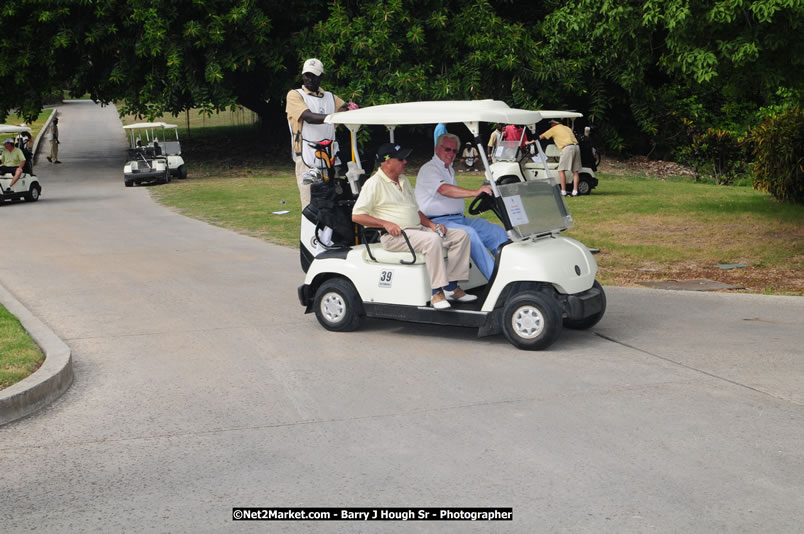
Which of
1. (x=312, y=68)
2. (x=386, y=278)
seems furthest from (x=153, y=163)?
(x=386, y=278)

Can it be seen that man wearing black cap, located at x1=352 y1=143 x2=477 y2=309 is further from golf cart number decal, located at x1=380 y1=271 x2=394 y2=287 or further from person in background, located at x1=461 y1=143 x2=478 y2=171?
person in background, located at x1=461 y1=143 x2=478 y2=171

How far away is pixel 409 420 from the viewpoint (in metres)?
5.69

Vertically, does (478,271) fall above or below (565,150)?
below

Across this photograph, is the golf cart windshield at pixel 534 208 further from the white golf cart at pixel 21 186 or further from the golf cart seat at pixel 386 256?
the white golf cart at pixel 21 186

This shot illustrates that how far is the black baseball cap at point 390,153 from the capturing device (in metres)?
7.95

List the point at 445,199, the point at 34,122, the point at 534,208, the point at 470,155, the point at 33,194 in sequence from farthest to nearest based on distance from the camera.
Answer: the point at 34,122, the point at 470,155, the point at 33,194, the point at 445,199, the point at 534,208

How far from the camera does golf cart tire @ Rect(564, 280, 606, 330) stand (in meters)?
7.86

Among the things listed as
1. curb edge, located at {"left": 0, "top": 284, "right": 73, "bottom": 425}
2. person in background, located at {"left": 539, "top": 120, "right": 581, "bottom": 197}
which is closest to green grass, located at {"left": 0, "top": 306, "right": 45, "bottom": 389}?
curb edge, located at {"left": 0, "top": 284, "right": 73, "bottom": 425}

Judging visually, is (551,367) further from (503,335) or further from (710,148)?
(710,148)

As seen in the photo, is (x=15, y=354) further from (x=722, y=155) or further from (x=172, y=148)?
(x=172, y=148)

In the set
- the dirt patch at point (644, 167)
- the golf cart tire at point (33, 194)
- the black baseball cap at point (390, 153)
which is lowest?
the golf cart tire at point (33, 194)

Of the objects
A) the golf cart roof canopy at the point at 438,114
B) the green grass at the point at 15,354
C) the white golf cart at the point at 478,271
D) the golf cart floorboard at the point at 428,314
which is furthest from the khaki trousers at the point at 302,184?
the green grass at the point at 15,354

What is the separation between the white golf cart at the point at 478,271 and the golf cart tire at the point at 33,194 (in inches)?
627

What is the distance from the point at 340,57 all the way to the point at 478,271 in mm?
21499
